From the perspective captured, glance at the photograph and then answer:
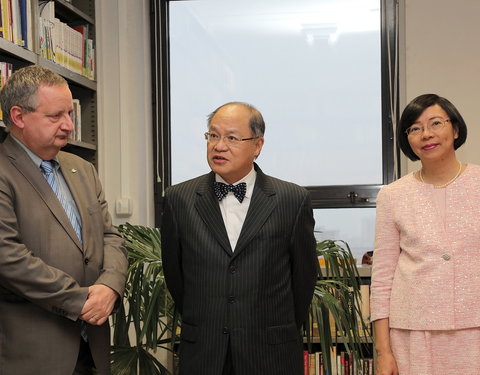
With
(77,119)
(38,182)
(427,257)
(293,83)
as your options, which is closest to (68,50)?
(77,119)

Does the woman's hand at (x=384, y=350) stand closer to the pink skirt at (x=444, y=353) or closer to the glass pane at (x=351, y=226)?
the pink skirt at (x=444, y=353)

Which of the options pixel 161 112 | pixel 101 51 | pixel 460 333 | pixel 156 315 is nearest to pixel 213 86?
pixel 161 112

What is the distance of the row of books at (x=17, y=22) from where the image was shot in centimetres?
313

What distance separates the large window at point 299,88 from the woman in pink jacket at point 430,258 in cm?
207

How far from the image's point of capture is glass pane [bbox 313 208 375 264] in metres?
4.19

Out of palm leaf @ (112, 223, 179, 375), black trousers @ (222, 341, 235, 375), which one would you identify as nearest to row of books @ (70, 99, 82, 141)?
palm leaf @ (112, 223, 179, 375)

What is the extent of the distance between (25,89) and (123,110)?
7.07 ft

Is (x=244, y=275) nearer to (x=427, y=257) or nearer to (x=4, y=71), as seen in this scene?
(x=427, y=257)

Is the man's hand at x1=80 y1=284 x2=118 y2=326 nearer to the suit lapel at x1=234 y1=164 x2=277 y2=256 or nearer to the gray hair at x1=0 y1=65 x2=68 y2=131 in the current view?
the suit lapel at x1=234 y1=164 x2=277 y2=256

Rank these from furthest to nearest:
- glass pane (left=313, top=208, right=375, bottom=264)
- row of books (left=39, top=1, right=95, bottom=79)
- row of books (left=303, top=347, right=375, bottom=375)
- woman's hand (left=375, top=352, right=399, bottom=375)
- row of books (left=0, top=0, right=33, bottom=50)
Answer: glass pane (left=313, top=208, right=375, bottom=264), row of books (left=303, top=347, right=375, bottom=375), row of books (left=39, top=1, right=95, bottom=79), row of books (left=0, top=0, right=33, bottom=50), woman's hand (left=375, top=352, right=399, bottom=375)

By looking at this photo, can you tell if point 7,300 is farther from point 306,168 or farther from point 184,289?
point 306,168

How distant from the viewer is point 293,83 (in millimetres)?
4320

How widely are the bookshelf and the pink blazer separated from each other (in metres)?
2.05

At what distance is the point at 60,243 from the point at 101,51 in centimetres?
247
